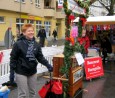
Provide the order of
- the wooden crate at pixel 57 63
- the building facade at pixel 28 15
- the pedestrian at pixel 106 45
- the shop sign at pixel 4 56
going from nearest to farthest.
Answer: the wooden crate at pixel 57 63, the shop sign at pixel 4 56, the pedestrian at pixel 106 45, the building facade at pixel 28 15

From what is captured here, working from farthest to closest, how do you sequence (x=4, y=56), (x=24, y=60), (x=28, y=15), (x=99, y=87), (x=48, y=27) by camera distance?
1. (x=48, y=27)
2. (x=28, y=15)
3. (x=99, y=87)
4. (x=4, y=56)
5. (x=24, y=60)

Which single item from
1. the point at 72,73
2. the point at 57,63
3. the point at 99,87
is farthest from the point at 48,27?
the point at 72,73

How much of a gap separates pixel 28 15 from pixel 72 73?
116 ft

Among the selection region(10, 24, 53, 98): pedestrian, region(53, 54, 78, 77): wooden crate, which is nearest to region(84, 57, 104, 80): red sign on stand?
region(53, 54, 78, 77): wooden crate

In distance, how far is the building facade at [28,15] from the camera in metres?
35.2

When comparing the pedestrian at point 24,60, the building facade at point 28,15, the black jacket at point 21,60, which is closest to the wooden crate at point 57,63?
the pedestrian at point 24,60

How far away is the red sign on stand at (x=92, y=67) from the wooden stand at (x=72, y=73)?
2775 millimetres

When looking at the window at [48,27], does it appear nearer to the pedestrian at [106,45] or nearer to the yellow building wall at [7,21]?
the yellow building wall at [7,21]

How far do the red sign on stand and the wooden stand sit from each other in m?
2.78

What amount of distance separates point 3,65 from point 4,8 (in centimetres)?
2564

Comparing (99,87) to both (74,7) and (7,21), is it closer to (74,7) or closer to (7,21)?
(74,7)

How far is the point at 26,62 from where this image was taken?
229 inches

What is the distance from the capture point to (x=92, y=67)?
36.1 feet

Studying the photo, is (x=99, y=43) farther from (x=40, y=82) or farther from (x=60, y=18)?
(x=60, y=18)
